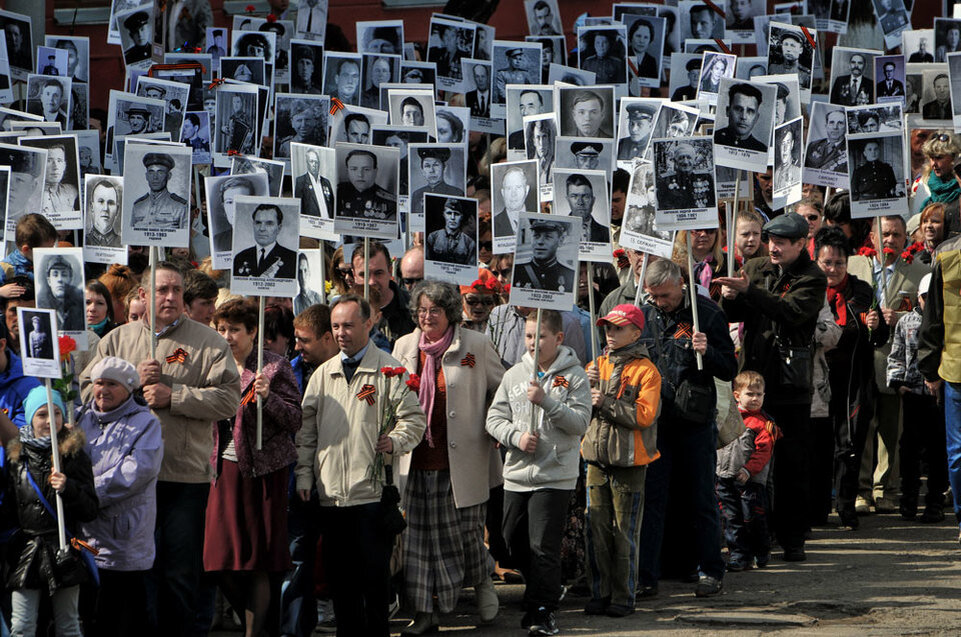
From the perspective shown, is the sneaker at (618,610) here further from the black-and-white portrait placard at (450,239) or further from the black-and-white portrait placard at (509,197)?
the black-and-white portrait placard at (509,197)

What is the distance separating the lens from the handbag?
720 centimetres

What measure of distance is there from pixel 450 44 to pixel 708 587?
7388 millimetres

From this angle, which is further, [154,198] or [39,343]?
[154,198]

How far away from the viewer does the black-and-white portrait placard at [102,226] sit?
9.92 meters

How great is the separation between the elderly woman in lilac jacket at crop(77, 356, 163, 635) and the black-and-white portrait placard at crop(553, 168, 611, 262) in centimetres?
314

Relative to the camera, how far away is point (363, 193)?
392 inches

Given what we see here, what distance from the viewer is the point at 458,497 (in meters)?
8.85

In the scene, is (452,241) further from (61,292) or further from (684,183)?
(61,292)

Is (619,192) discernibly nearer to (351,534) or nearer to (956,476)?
(956,476)

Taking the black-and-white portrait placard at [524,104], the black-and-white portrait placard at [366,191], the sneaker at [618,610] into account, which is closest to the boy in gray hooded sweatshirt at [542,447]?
the sneaker at [618,610]

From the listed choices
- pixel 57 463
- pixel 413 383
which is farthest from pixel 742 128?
pixel 57 463

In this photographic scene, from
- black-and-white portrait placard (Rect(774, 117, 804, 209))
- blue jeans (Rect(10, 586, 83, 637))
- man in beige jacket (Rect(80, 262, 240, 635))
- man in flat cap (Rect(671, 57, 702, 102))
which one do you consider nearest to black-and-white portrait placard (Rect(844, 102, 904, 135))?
black-and-white portrait placard (Rect(774, 117, 804, 209))

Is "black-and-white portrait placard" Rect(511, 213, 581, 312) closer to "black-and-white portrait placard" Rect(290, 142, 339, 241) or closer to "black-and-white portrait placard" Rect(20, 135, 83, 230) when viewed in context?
"black-and-white portrait placard" Rect(290, 142, 339, 241)

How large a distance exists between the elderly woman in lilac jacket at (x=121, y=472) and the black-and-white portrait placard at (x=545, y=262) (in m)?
2.24
